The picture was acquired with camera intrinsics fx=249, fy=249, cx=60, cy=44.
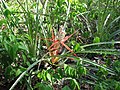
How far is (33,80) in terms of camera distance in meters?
1.60

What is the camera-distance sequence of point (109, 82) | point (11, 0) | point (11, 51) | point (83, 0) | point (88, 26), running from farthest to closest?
1. point (11, 0)
2. point (83, 0)
3. point (88, 26)
4. point (109, 82)
5. point (11, 51)

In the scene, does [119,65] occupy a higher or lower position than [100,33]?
lower

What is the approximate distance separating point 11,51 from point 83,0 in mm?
1321

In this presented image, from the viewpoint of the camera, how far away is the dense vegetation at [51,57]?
4.45 ft

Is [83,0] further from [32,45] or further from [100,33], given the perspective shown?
[32,45]

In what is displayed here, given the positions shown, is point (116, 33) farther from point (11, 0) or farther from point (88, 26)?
point (11, 0)

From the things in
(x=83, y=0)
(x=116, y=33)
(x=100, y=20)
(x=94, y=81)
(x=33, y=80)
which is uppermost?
(x=83, y=0)

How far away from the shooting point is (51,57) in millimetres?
1654

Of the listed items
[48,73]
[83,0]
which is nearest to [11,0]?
[83,0]

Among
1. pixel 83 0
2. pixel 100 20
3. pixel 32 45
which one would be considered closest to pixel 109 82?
pixel 32 45

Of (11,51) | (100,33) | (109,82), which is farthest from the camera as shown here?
(100,33)

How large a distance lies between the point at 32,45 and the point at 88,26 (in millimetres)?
689

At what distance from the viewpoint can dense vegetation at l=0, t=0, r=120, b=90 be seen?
1356 millimetres

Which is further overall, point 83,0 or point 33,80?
point 83,0
